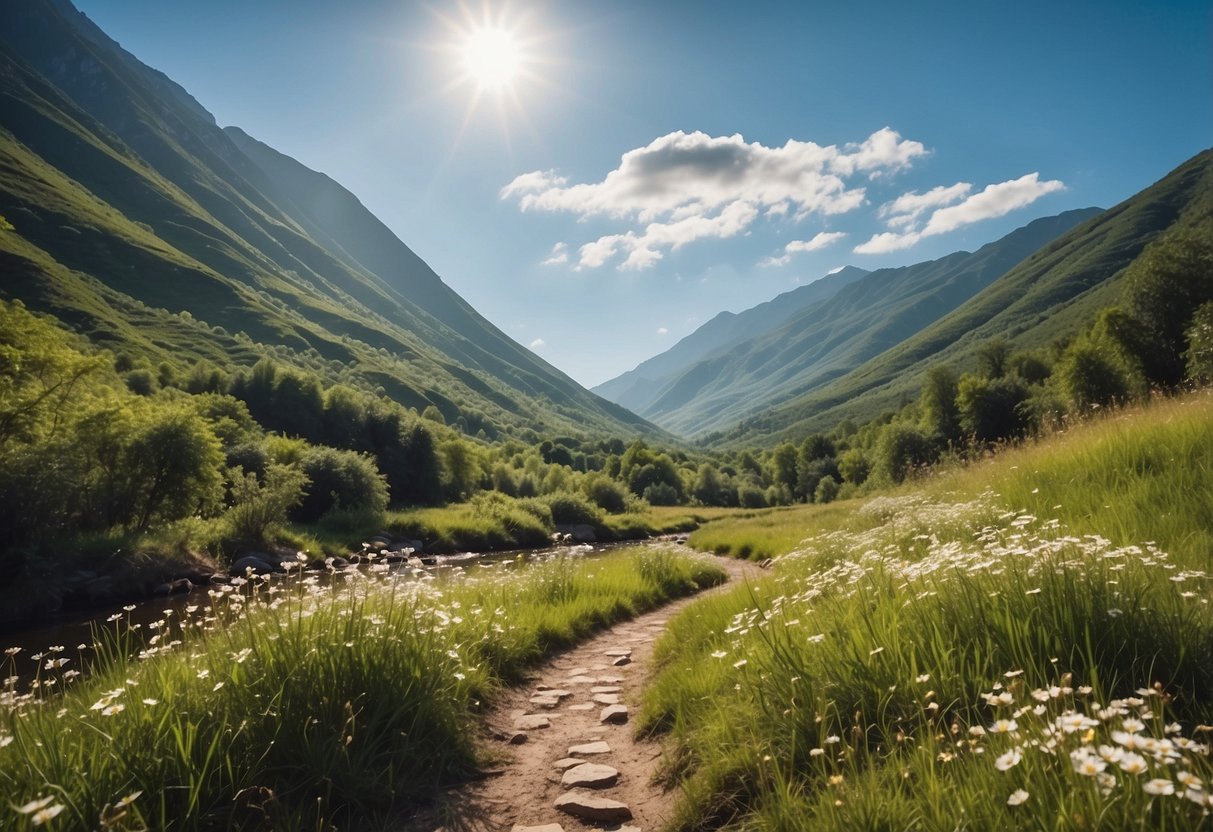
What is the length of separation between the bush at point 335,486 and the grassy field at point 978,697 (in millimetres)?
48890

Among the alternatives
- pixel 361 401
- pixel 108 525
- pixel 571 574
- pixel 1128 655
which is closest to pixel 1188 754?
pixel 1128 655

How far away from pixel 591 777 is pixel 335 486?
1993 inches

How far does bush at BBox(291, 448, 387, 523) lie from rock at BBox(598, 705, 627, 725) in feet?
154

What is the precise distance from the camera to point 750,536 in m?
28.4

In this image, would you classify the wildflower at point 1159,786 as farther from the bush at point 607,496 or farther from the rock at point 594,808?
the bush at point 607,496

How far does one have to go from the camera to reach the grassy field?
2.32 metres

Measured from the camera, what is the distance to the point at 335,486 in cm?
5031

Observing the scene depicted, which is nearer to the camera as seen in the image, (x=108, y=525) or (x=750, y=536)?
(x=750, y=536)

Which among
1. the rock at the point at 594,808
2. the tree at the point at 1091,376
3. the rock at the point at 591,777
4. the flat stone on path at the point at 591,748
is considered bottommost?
the tree at the point at 1091,376

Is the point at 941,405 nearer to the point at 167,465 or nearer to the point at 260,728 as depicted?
the point at 167,465

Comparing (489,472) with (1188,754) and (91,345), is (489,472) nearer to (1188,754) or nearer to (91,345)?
(91,345)

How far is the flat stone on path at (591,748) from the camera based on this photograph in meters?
5.72

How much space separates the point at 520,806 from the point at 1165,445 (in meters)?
9.78

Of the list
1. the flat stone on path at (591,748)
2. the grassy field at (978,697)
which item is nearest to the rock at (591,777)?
the flat stone on path at (591,748)
